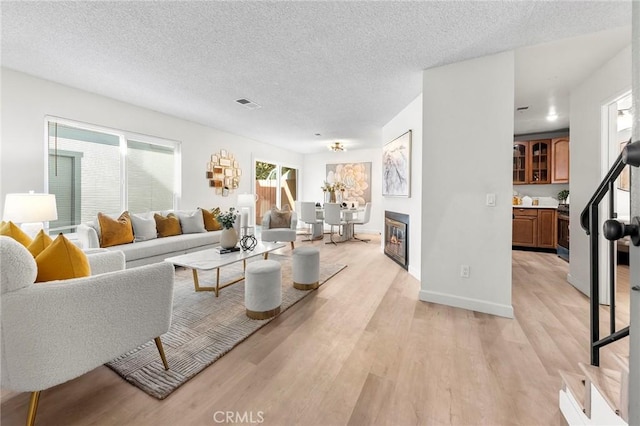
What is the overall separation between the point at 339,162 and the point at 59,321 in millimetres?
7389

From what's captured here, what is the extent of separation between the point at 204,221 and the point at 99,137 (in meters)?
1.92

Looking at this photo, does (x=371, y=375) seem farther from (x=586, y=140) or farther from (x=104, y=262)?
(x=586, y=140)

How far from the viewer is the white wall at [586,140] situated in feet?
8.55

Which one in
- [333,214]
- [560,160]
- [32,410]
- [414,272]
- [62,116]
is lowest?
[32,410]

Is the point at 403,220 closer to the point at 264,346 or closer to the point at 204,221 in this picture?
the point at 264,346

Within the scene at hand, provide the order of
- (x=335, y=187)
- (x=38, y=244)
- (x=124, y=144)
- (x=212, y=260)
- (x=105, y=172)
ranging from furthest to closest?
(x=335, y=187) → (x=124, y=144) → (x=105, y=172) → (x=212, y=260) → (x=38, y=244)

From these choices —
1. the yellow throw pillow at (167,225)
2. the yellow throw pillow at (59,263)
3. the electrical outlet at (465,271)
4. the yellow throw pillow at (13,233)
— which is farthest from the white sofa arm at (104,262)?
the electrical outlet at (465,271)

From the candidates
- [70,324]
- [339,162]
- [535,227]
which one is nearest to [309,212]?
[339,162]

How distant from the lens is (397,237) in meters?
4.38

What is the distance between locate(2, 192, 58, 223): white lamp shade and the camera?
2510 mm

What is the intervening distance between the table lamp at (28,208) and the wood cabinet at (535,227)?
7.30 m

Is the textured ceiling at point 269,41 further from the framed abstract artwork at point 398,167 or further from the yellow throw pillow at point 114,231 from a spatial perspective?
the yellow throw pillow at point 114,231

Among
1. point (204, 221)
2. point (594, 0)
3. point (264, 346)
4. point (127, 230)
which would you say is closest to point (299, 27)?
point (594, 0)

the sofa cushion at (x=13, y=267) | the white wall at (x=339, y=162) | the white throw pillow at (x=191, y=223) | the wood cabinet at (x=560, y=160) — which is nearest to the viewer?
the sofa cushion at (x=13, y=267)
